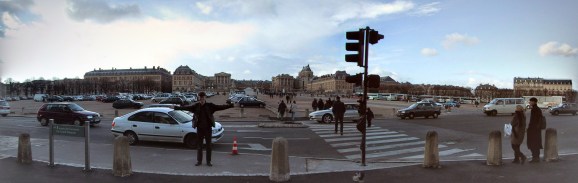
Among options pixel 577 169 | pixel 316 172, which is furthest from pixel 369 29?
pixel 577 169

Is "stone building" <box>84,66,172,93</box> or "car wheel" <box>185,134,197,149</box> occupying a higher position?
"stone building" <box>84,66,172,93</box>

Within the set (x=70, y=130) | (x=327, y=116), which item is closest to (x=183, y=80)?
(x=327, y=116)

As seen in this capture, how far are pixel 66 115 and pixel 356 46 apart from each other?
18.5m

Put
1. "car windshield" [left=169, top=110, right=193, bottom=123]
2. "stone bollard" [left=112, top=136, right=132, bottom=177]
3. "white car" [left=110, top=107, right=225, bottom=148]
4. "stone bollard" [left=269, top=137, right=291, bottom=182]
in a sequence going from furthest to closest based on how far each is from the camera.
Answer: "car windshield" [left=169, top=110, right=193, bottom=123] → "white car" [left=110, top=107, right=225, bottom=148] → "stone bollard" [left=112, top=136, right=132, bottom=177] → "stone bollard" [left=269, top=137, right=291, bottom=182]

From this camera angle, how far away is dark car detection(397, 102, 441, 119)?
33281mm

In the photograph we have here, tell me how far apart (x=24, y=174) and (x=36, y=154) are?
337 cm

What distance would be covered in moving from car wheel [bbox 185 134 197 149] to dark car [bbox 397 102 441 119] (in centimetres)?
2283

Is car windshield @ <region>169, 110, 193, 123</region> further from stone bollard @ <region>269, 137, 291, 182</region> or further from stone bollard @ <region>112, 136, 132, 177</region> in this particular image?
stone bollard @ <region>269, 137, 291, 182</region>

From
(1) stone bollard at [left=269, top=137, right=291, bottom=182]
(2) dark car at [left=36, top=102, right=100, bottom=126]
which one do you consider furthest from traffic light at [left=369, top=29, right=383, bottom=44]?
(2) dark car at [left=36, top=102, right=100, bottom=126]

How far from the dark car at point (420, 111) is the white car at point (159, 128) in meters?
22.0

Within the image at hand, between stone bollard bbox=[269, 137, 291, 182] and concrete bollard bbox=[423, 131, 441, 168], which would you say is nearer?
stone bollard bbox=[269, 137, 291, 182]

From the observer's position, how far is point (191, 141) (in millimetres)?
13789

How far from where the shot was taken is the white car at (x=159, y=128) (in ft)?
45.6

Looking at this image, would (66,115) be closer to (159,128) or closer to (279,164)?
(159,128)
